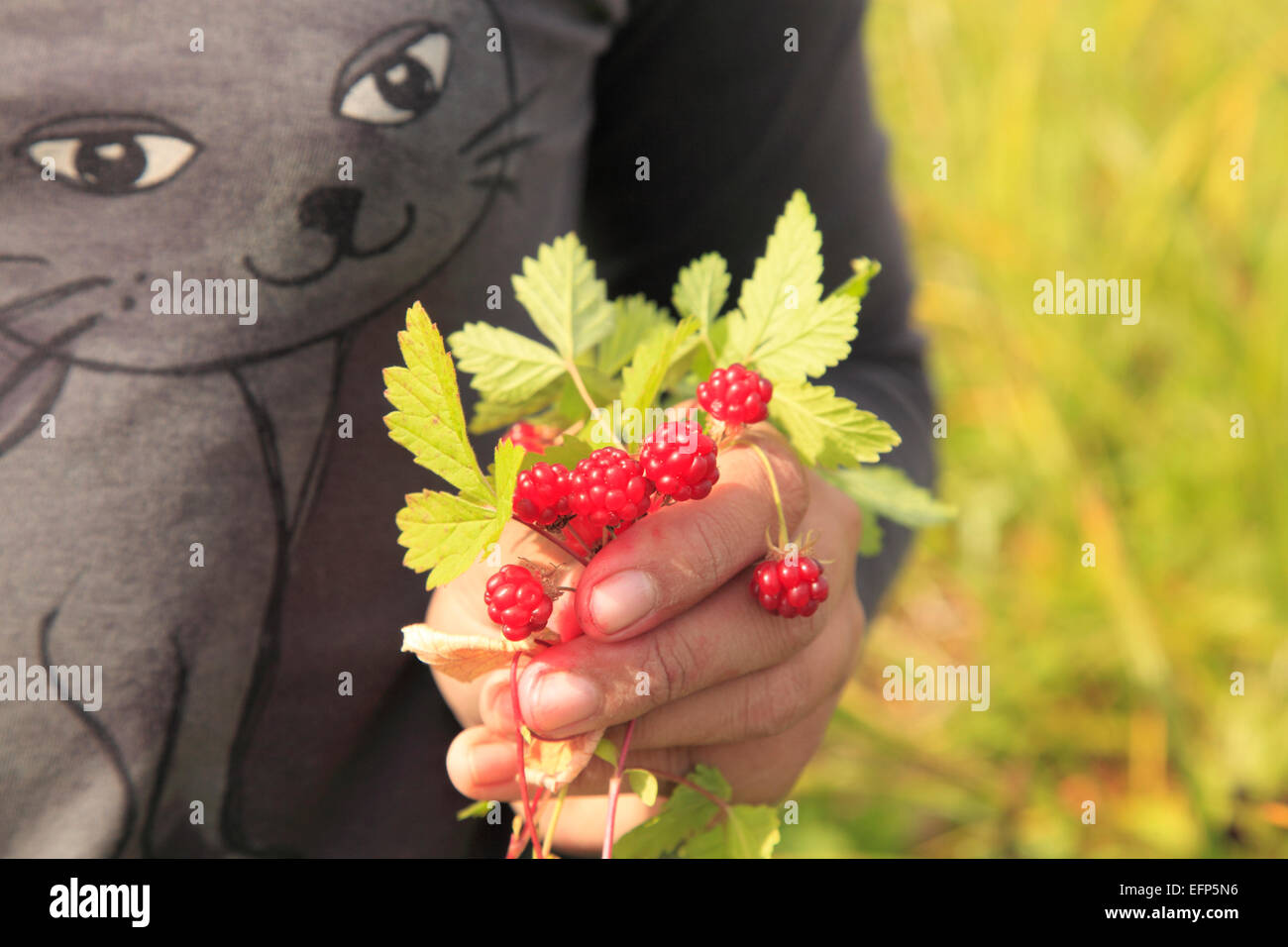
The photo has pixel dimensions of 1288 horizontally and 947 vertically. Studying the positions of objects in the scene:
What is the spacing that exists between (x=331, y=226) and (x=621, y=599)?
0.33 m

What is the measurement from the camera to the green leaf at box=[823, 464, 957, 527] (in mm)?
505

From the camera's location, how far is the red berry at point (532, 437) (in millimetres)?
471

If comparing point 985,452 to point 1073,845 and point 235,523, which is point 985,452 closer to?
point 1073,845

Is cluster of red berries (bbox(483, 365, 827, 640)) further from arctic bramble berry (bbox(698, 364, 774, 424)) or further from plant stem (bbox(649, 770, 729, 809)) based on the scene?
plant stem (bbox(649, 770, 729, 809))

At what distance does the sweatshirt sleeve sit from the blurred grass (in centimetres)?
63

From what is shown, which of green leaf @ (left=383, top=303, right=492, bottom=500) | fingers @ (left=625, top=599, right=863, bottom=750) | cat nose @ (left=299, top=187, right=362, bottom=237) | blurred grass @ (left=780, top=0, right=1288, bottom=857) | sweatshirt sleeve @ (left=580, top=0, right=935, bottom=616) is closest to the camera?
green leaf @ (left=383, top=303, right=492, bottom=500)

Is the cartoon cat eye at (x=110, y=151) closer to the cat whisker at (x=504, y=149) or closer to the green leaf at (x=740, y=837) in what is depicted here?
the cat whisker at (x=504, y=149)

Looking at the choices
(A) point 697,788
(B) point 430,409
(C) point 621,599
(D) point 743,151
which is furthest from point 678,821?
(D) point 743,151

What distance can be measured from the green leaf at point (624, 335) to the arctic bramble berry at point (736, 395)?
0.08 metres

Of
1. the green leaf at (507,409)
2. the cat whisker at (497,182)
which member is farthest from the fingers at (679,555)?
the cat whisker at (497,182)

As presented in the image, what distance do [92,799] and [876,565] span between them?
1.86 ft

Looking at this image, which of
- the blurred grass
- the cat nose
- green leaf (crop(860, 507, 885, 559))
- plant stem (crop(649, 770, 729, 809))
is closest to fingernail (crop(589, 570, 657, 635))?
plant stem (crop(649, 770, 729, 809))

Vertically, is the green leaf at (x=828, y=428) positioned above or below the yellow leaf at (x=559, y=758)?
above

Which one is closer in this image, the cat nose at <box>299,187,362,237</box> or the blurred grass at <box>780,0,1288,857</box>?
the cat nose at <box>299,187,362,237</box>
